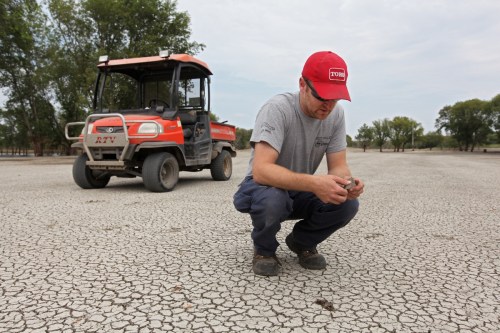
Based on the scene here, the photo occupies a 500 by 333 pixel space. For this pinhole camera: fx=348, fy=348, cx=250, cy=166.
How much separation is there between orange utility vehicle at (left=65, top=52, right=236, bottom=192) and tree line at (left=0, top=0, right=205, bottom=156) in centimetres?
1481

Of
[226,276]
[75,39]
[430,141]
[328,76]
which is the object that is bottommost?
[226,276]

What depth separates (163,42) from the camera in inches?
856

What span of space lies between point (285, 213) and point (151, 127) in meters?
4.07

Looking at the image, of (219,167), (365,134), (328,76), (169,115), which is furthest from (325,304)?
(365,134)

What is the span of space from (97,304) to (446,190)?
252 inches

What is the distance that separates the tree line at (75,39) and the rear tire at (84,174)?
15.7 meters

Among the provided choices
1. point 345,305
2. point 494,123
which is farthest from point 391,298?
point 494,123

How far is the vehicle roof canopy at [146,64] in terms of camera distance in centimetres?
638

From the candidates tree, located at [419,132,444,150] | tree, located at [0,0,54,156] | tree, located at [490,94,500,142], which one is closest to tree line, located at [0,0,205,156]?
tree, located at [0,0,54,156]

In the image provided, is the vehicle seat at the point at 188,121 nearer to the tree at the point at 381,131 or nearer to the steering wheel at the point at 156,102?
the steering wheel at the point at 156,102

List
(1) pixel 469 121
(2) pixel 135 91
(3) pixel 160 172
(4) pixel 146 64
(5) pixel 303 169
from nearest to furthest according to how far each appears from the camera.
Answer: (5) pixel 303 169, (3) pixel 160 172, (4) pixel 146 64, (2) pixel 135 91, (1) pixel 469 121

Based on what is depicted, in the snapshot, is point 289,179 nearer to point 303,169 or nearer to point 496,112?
point 303,169

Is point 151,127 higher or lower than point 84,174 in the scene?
higher

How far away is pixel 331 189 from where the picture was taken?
6.07 ft
